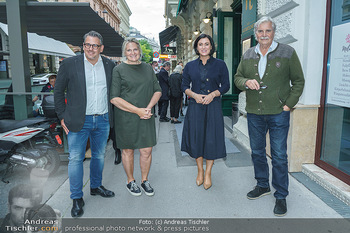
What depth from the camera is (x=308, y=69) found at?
363cm

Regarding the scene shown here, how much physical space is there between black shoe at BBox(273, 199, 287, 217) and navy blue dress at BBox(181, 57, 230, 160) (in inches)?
33.5

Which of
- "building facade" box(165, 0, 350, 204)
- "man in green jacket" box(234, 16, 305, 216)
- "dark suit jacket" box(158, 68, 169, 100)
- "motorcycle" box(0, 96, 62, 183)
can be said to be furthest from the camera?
"dark suit jacket" box(158, 68, 169, 100)

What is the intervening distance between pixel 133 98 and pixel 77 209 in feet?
4.32

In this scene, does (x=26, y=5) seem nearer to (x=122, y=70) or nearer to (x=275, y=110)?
(x=122, y=70)

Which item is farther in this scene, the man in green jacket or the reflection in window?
the reflection in window

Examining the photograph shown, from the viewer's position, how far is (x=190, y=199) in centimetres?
320

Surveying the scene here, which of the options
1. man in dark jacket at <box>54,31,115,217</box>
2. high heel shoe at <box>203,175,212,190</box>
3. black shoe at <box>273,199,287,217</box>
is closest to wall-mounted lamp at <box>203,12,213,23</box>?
man in dark jacket at <box>54,31,115,217</box>

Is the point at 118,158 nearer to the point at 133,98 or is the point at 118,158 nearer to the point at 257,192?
the point at 133,98

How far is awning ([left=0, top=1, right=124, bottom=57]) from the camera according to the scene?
585 cm

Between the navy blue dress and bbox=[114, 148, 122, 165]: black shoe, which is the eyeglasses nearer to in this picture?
the navy blue dress

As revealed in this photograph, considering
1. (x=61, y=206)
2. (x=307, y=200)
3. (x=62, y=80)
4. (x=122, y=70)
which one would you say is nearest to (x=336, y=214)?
(x=307, y=200)

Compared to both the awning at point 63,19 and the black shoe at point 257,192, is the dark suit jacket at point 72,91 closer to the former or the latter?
the black shoe at point 257,192

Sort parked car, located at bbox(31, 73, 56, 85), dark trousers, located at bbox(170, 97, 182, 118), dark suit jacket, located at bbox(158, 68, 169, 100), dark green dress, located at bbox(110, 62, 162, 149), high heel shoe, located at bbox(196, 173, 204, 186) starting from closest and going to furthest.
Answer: dark green dress, located at bbox(110, 62, 162, 149), high heel shoe, located at bbox(196, 173, 204, 186), dark trousers, located at bbox(170, 97, 182, 118), dark suit jacket, located at bbox(158, 68, 169, 100), parked car, located at bbox(31, 73, 56, 85)

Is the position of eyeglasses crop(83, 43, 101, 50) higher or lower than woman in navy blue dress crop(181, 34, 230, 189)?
higher
